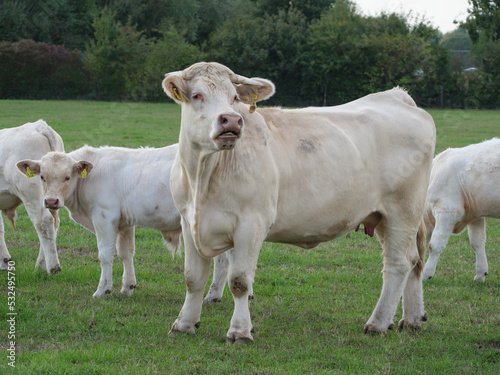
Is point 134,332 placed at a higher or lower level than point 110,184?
lower

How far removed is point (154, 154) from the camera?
7809 millimetres

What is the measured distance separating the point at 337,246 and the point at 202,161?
507 cm

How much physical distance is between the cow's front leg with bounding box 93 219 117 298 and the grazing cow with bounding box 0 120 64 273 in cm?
85

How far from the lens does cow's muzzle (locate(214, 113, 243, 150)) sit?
4.71 meters

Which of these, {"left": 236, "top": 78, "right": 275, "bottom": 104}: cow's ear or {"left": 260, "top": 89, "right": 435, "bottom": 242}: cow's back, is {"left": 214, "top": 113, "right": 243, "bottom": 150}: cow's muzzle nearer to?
{"left": 236, "top": 78, "right": 275, "bottom": 104}: cow's ear

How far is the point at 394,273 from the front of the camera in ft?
19.6

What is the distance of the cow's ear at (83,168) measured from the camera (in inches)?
289

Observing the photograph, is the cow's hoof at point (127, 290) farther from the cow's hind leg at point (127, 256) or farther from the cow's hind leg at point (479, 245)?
the cow's hind leg at point (479, 245)

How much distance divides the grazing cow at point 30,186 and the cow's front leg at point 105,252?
2.80ft

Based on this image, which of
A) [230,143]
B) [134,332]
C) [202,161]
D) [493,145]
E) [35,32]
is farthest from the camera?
[35,32]

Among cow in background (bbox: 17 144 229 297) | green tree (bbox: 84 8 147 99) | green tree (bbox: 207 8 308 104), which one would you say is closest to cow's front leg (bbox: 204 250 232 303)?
cow in background (bbox: 17 144 229 297)

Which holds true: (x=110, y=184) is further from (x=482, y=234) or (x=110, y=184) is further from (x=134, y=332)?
(x=482, y=234)

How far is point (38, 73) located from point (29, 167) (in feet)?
135

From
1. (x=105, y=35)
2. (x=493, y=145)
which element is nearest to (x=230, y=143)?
(x=493, y=145)
